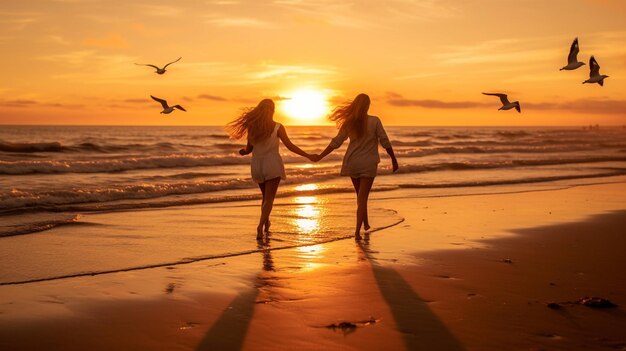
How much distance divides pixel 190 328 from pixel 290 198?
1087 centimetres

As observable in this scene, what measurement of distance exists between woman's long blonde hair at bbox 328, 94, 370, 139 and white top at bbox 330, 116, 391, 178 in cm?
9

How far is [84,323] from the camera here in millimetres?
5492

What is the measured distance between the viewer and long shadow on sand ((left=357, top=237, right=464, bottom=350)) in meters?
5.01

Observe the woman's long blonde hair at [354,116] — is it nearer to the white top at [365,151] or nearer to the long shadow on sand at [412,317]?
the white top at [365,151]

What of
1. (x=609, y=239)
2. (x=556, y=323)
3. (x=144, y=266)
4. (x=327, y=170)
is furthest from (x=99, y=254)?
(x=327, y=170)

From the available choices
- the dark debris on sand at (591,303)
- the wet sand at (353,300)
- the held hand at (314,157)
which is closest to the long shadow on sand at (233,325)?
the wet sand at (353,300)

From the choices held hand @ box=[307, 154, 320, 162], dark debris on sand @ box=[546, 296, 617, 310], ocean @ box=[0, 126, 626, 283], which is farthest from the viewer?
held hand @ box=[307, 154, 320, 162]

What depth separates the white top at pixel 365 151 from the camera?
1024cm

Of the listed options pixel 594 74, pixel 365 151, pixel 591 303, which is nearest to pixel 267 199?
pixel 365 151

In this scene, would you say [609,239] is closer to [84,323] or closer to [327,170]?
[84,323]

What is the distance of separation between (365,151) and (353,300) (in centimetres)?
432

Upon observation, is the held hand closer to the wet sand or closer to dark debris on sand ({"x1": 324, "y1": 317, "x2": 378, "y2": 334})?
the wet sand

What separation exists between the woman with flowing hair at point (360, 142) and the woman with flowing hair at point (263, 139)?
0.73 meters

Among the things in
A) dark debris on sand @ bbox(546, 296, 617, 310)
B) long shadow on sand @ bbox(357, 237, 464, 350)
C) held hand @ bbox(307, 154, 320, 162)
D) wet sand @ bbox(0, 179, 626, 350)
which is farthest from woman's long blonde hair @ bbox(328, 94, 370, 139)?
dark debris on sand @ bbox(546, 296, 617, 310)
